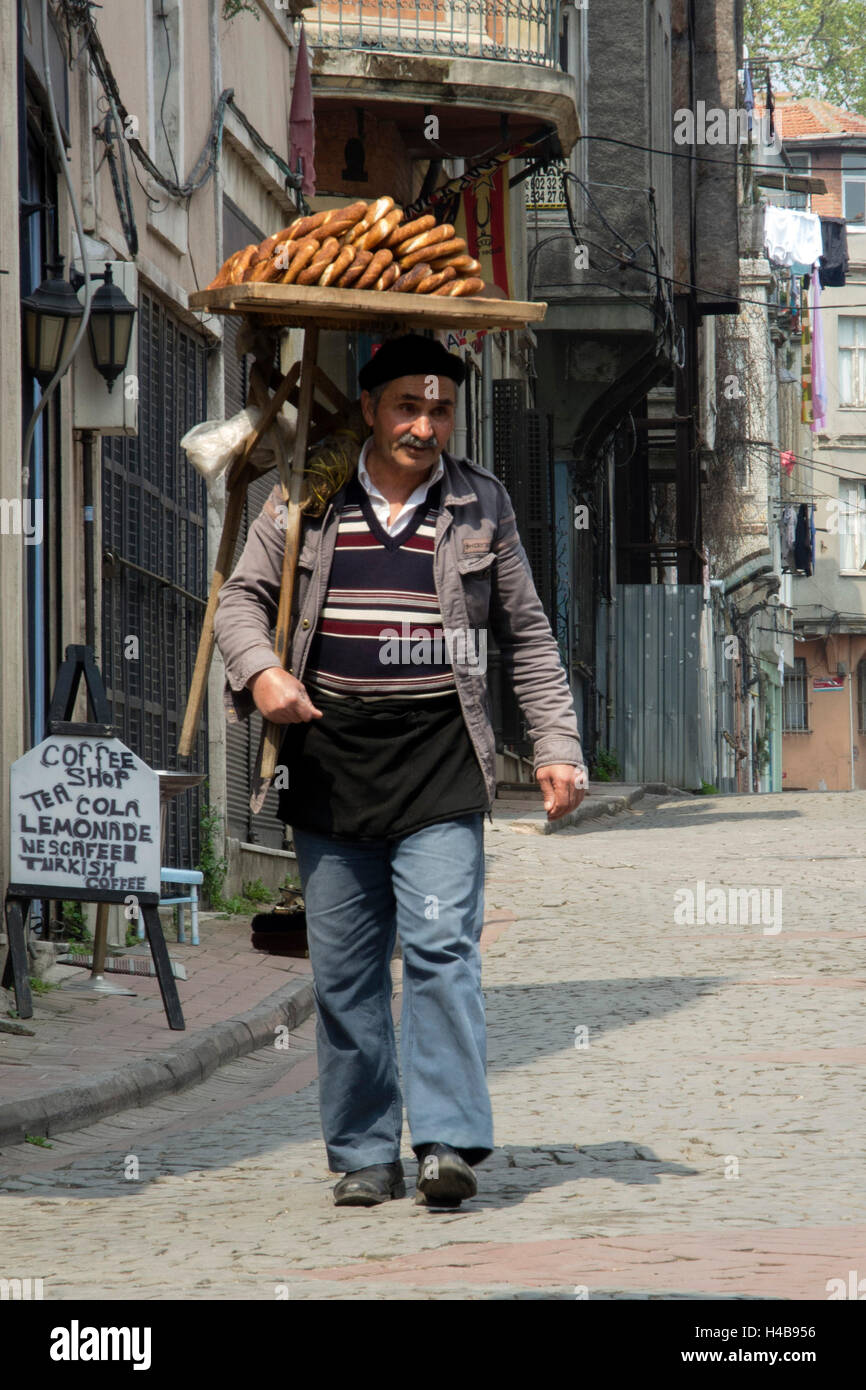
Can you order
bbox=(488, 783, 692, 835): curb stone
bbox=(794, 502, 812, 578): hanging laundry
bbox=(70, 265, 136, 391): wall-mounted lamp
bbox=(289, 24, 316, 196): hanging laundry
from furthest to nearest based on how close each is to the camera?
bbox=(794, 502, 812, 578): hanging laundry
bbox=(488, 783, 692, 835): curb stone
bbox=(289, 24, 316, 196): hanging laundry
bbox=(70, 265, 136, 391): wall-mounted lamp

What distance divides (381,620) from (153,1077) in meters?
2.82

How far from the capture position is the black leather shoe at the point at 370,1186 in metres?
5.36

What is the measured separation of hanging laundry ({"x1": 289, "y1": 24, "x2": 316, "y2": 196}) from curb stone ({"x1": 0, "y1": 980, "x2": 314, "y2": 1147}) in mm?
8620

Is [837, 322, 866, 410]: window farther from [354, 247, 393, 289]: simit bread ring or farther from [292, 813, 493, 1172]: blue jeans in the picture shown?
[292, 813, 493, 1172]: blue jeans

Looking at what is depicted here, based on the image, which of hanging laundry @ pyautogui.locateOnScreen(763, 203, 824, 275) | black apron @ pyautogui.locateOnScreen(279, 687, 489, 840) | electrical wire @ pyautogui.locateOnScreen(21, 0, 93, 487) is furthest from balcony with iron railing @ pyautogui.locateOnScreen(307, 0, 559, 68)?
hanging laundry @ pyautogui.locateOnScreen(763, 203, 824, 275)

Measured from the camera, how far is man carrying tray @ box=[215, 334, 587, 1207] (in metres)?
5.31

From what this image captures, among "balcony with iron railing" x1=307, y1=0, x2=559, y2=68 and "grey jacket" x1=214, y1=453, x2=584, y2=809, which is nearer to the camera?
"grey jacket" x1=214, y1=453, x2=584, y2=809

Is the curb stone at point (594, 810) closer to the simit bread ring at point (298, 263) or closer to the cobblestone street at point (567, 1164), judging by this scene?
the cobblestone street at point (567, 1164)

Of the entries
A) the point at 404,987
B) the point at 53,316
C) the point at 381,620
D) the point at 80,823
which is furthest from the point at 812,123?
the point at 404,987

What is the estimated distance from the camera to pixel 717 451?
1555 inches

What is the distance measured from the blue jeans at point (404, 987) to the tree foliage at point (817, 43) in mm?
53862

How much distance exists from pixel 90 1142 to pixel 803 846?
37.0ft

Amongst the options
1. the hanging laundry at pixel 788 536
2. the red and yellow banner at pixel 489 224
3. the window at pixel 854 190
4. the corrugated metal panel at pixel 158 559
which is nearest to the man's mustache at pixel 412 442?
the corrugated metal panel at pixel 158 559

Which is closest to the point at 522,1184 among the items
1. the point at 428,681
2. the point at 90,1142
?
the point at 428,681
